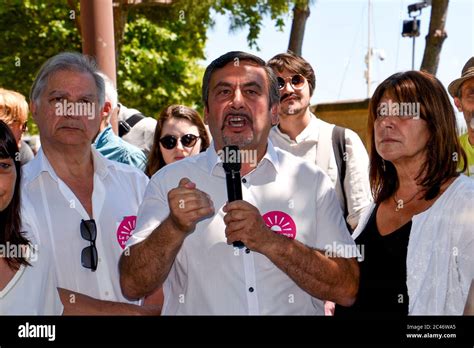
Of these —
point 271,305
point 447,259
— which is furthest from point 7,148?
point 447,259

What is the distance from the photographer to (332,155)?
492cm

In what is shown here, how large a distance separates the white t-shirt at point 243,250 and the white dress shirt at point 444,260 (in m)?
0.31

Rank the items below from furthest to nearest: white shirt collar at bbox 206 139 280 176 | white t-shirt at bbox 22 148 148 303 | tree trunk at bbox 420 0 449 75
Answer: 1. tree trunk at bbox 420 0 449 75
2. white t-shirt at bbox 22 148 148 303
3. white shirt collar at bbox 206 139 280 176

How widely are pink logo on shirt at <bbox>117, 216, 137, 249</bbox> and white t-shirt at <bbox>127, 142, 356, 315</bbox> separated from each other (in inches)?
16.6

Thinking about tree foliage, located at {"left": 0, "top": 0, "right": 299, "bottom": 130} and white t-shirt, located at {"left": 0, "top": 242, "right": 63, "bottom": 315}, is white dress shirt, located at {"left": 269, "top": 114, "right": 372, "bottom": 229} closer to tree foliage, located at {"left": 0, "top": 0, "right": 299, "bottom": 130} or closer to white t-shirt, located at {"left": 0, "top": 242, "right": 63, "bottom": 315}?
white t-shirt, located at {"left": 0, "top": 242, "right": 63, "bottom": 315}

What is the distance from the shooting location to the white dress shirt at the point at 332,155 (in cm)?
480

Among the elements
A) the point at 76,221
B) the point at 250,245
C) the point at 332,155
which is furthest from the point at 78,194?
the point at 332,155

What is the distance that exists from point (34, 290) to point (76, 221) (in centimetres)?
45

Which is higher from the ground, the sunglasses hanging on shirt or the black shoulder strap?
the black shoulder strap

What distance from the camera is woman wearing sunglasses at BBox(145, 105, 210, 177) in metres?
5.07

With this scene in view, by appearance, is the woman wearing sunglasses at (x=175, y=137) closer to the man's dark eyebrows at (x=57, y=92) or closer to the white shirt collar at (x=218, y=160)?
the man's dark eyebrows at (x=57, y=92)

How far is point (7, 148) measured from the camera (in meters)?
3.25

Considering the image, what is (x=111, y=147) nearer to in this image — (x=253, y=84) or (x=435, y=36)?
(x=253, y=84)

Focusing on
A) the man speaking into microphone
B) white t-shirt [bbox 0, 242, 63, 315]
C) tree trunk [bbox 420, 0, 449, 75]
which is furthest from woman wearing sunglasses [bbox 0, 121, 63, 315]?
tree trunk [bbox 420, 0, 449, 75]
